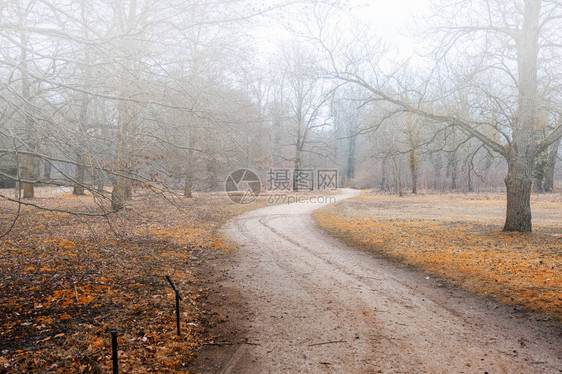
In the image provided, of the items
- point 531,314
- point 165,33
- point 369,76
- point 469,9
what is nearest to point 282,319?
point 531,314

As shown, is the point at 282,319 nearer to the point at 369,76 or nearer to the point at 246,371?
the point at 246,371

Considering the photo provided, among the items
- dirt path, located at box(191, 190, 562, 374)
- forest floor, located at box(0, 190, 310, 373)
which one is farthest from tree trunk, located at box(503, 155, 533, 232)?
forest floor, located at box(0, 190, 310, 373)

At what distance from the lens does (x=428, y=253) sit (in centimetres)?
855

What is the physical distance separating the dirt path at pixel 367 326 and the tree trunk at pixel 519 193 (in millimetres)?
4866

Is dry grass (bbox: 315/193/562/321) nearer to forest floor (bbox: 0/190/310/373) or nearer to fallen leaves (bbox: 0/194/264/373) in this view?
forest floor (bbox: 0/190/310/373)

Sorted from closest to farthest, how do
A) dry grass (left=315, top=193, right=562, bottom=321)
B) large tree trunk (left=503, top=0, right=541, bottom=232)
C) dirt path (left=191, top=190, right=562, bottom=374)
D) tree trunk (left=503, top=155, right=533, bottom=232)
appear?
1. dirt path (left=191, top=190, right=562, bottom=374)
2. dry grass (left=315, top=193, right=562, bottom=321)
3. large tree trunk (left=503, top=0, right=541, bottom=232)
4. tree trunk (left=503, top=155, right=533, bottom=232)

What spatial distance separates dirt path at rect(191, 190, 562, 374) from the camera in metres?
3.76

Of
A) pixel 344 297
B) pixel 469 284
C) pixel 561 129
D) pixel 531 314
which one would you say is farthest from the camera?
pixel 561 129

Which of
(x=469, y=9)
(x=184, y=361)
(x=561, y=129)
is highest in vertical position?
(x=469, y=9)

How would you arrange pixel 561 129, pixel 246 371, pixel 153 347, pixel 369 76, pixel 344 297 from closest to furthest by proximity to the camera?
pixel 246 371, pixel 153 347, pixel 344 297, pixel 561 129, pixel 369 76

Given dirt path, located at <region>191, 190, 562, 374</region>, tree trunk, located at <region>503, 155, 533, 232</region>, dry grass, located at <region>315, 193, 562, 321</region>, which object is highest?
tree trunk, located at <region>503, 155, 533, 232</region>

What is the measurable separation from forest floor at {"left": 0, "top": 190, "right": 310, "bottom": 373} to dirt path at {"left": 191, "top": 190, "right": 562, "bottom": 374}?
641mm

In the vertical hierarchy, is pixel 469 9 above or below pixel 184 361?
above

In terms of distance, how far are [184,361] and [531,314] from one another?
481cm
